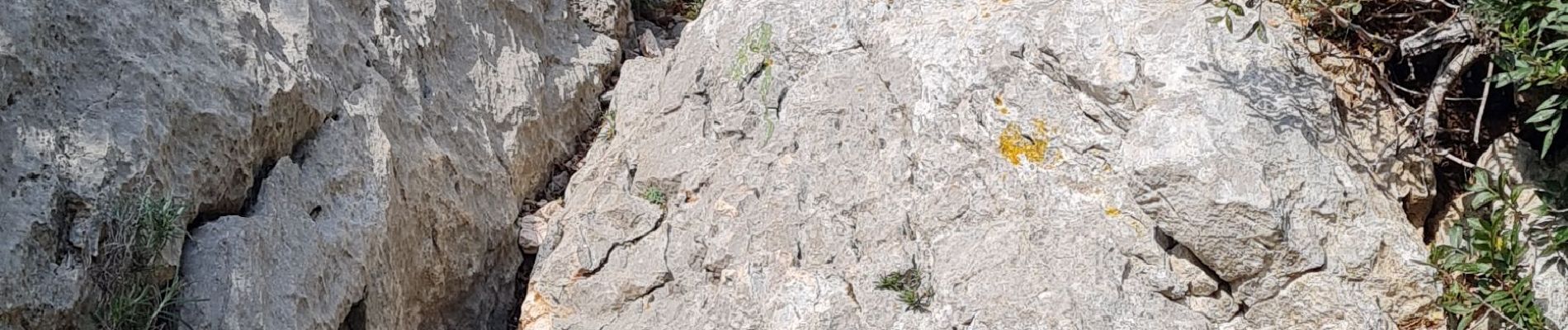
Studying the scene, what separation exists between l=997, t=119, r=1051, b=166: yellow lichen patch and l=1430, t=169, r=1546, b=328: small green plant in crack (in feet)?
3.85

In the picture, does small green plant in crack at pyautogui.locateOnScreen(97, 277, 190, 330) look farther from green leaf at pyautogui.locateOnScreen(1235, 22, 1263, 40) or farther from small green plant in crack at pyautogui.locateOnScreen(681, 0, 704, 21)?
green leaf at pyautogui.locateOnScreen(1235, 22, 1263, 40)

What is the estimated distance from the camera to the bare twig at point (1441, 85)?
3875 mm

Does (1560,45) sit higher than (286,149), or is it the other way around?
(1560,45)

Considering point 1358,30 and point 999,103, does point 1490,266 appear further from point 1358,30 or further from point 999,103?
point 999,103

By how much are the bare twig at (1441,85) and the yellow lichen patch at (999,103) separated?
1.26 meters

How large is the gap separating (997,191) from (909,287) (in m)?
0.44

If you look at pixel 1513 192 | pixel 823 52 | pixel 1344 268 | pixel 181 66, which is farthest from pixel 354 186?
pixel 1513 192

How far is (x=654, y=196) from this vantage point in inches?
176

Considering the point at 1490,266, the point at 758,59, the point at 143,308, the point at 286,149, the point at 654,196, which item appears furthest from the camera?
the point at 758,59

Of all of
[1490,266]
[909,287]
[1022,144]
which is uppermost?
[1022,144]

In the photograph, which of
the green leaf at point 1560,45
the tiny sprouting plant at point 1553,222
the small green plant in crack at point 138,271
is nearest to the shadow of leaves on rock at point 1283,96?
the tiny sprouting plant at point 1553,222

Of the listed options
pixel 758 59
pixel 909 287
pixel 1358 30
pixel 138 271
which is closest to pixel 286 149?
pixel 138 271

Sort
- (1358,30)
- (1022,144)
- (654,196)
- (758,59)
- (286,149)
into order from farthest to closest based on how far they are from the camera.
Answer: (758,59) < (654,196) < (1022,144) < (1358,30) < (286,149)

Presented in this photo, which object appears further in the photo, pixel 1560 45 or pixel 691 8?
pixel 691 8
